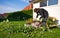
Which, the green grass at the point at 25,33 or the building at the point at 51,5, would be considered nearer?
the green grass at the point at 25,33

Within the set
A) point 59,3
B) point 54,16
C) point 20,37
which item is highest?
point 59,3

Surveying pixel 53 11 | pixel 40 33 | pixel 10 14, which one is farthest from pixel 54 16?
pixel 10 14

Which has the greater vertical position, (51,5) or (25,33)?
(51,5)

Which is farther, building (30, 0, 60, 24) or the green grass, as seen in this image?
building (30, 0, 60, 24)

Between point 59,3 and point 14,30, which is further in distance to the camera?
point 59,3

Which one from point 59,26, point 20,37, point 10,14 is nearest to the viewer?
point 20,37

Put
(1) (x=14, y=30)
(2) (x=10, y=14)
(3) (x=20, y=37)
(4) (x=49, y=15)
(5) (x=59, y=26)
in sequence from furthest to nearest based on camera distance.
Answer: (2) (x=10, y=14) < (4) (x=49, y=15) < (5) (x=59, y=26) < (1) (x=14, y=30) < (3) (x=20, y=37)

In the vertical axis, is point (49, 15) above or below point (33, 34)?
above

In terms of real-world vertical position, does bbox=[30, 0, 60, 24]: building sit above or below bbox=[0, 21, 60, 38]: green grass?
above

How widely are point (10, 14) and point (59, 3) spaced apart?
8.67 meters

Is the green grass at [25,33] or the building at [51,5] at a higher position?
the building at [51,5]

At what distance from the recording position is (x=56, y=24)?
12.6 metres

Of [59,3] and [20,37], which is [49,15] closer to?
[59,3]

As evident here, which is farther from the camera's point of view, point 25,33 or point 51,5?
point 51,5
